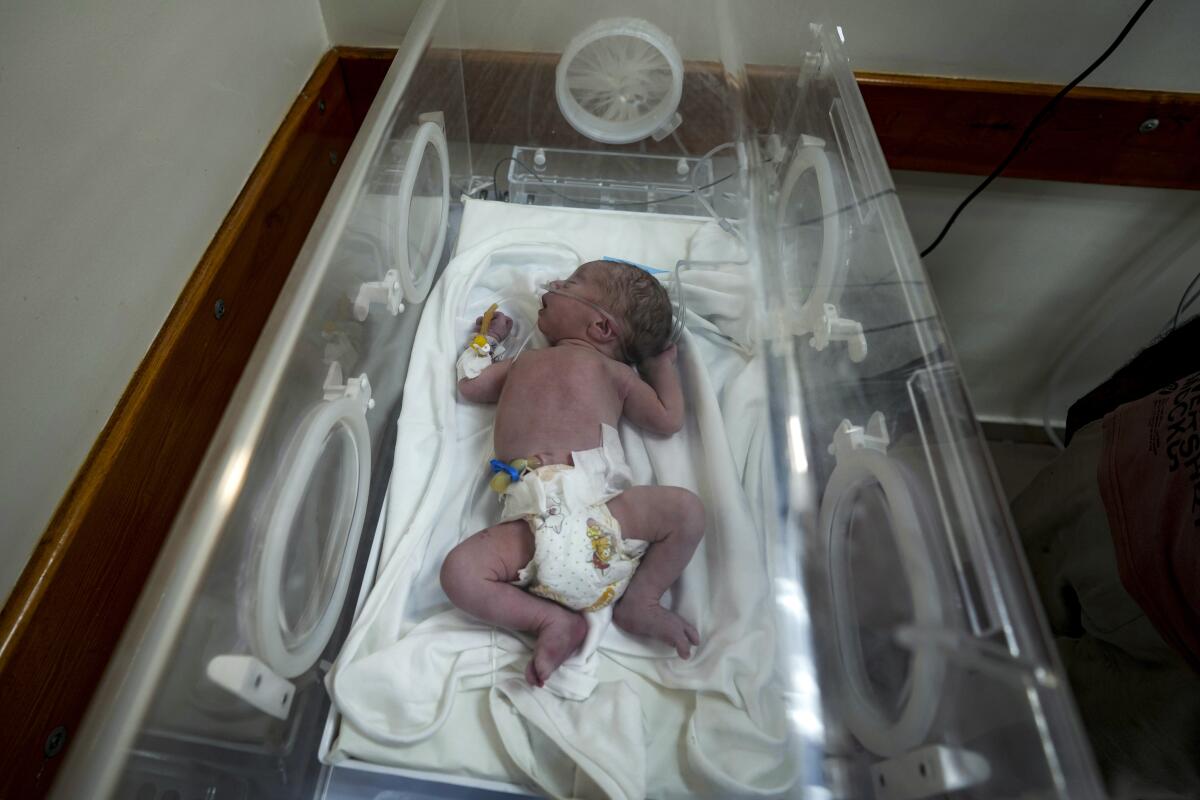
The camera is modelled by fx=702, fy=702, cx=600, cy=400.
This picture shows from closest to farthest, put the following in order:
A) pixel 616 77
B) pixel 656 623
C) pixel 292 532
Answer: pixel 292 532, pixel 656 623, pixel 616 77

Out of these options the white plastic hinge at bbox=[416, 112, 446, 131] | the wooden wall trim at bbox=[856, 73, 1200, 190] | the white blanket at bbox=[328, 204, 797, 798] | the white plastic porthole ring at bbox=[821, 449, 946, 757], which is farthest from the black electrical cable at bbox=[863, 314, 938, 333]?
the white plastic hinge at bbox=[416, 112, 446, 131]

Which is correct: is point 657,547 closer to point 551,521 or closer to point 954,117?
point 551,521

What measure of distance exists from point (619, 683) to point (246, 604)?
0.40 meters

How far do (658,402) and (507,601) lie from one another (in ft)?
1.23

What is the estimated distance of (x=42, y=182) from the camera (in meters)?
0.68

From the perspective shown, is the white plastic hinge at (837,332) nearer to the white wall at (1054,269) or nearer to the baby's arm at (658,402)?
the baby's arm at (658,402)

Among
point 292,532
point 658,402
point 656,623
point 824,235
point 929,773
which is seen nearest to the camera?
point 929,773

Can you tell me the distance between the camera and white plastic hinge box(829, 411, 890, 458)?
2.47ft

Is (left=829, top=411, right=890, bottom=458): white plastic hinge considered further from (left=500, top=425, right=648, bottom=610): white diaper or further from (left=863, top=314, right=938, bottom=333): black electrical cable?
(left=500, top=425, right=648, bottom=610): white diaper

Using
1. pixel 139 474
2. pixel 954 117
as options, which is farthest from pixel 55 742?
pixel 954 117

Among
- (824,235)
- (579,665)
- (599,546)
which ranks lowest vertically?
(579,665)

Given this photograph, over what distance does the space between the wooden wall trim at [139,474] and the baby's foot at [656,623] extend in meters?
0.57

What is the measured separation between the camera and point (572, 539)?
806 millimetres

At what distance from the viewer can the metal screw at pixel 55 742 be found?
27.7 inches
